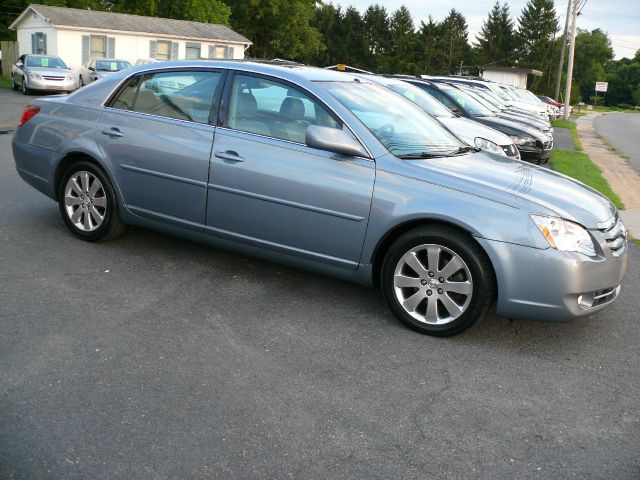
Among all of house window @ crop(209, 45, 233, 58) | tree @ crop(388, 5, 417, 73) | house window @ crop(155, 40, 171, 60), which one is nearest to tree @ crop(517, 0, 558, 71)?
tree @ crop(388, 5, 417, 73)

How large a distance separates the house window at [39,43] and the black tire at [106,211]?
118ft

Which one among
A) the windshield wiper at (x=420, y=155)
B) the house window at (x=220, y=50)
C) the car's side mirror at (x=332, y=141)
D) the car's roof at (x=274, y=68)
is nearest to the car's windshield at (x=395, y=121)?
the windshield wiper at (x=420, y=155)

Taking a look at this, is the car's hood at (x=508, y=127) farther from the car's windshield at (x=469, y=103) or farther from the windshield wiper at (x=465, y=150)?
the windshield wiper at (x=465, y=150)

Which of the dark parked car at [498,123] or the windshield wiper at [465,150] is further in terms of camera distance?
the dark parked car at [498,123]

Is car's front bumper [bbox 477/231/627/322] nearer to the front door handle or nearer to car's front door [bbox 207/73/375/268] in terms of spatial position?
car's front door [bbox 207/73/375/268]

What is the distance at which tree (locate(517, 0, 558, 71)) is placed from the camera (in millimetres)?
103562

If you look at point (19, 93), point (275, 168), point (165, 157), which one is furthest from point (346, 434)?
point (19, 93)

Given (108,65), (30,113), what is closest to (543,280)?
(30,113)

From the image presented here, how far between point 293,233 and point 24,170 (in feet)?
10.1

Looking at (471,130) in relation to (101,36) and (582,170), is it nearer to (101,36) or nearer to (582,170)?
(582,170)

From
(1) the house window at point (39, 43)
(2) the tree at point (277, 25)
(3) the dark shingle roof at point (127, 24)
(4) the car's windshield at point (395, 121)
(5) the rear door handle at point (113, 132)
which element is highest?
(2) the tree at point (277, 25)

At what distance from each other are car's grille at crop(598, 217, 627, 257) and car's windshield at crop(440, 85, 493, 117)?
28.3 feet

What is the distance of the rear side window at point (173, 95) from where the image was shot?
558cm

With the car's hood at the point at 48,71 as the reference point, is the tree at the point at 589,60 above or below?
above
